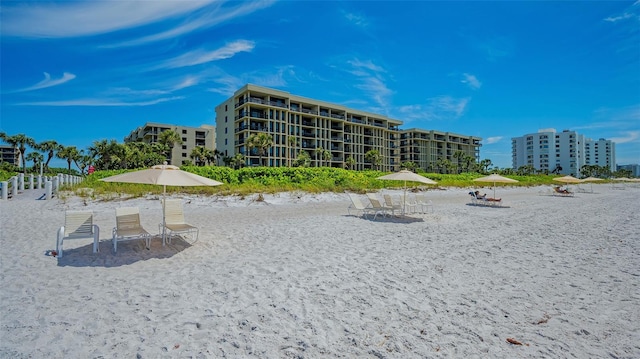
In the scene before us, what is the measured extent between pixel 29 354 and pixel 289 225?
7038 millimetres

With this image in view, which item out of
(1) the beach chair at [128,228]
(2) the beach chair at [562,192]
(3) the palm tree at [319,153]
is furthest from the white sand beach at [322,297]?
(3) the palm tree at [319,153]

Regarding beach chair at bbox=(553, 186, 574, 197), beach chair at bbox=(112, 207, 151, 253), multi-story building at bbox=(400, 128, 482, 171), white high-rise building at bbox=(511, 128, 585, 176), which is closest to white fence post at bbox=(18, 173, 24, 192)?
beach chair at bbox=(112, 207, 151, 253)

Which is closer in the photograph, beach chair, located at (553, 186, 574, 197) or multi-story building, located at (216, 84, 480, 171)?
beach chair, located at (553, 186, 574, 197)

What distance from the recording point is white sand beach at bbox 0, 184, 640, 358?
3.20 meters

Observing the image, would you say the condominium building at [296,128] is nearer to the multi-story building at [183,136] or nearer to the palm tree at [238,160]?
the palm tree at [238,160]

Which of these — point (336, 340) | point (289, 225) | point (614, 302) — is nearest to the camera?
point (336, 340)

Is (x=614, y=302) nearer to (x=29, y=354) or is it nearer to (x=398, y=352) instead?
(x=398, y=352)

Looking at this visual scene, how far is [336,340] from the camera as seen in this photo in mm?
3299

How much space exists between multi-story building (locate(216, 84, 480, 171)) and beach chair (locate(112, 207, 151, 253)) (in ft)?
146

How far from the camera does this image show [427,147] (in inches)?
3504

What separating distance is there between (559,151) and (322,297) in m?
148

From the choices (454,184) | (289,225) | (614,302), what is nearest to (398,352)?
(614,302)

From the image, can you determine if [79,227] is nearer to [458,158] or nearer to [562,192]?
[562,192]

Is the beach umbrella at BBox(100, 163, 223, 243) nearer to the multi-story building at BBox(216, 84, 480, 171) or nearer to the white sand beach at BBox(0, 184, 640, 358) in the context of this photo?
the white sand beach at BBox(0, 184, 640, 358)
